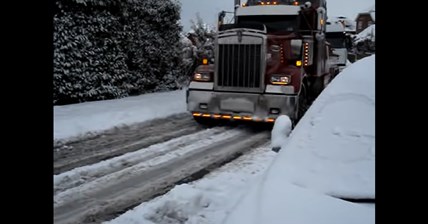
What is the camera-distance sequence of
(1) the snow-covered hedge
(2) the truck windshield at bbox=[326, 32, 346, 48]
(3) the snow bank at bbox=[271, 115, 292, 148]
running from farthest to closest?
(2) the truck windshield at bbox=[326, 32, 346, 48] → (1) the snow-covered hedge → (3) the snow bank at bbox=[271, 115, 292, 148]

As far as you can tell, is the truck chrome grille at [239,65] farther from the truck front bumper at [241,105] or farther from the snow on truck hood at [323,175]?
the snow on truck hood at [323,175]

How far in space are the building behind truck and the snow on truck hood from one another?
14.0ft

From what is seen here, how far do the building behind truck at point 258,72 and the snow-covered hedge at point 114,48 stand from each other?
349cm

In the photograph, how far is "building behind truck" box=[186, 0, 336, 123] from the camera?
26.4ft

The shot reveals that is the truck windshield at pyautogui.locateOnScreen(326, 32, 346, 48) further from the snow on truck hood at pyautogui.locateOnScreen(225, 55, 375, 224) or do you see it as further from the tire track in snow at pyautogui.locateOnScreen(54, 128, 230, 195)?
the snow on truck hood at pyautogui.locateOnScreen(225, 55, 375, 224)

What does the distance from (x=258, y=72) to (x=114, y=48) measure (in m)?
5.48

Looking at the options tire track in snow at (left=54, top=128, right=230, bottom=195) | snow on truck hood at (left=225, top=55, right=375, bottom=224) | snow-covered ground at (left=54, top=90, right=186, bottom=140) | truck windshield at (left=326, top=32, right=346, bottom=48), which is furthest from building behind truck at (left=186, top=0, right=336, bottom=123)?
truck windshield at (left=326, top=32, right=346, bottom=48)

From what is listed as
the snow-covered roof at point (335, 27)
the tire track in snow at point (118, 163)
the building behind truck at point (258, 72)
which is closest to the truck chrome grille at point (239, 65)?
the building behind truck at point (258, 72)

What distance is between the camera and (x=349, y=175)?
243cm
